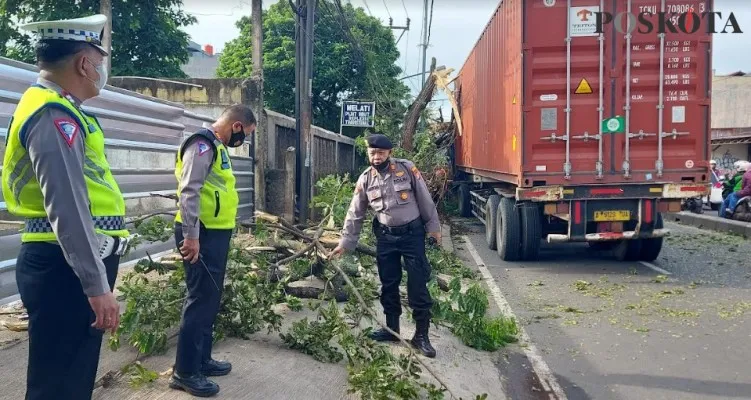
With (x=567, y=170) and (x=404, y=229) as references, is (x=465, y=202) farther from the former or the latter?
(x=404, y=229)

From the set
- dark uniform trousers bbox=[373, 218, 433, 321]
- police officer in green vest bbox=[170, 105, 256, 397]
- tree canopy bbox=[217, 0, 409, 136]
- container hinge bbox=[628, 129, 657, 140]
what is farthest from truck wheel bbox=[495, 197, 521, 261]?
tree canopy bbox=[217, 0, 409, 136]

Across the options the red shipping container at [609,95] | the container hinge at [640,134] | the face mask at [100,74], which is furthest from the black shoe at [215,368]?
the container hinge at [640,134]

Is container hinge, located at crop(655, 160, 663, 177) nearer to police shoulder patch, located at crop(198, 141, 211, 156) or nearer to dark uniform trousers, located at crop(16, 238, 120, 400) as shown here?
police shoulder patch, located at crop(198, 141, 211, 156)

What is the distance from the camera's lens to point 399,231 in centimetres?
532

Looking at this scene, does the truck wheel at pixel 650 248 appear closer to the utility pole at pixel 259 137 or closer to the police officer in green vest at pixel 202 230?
the utility pole at pixel 259 137

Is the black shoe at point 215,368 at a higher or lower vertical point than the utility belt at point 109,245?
lower

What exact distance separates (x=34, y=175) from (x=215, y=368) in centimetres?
212

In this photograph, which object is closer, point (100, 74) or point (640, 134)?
point (100, 74)

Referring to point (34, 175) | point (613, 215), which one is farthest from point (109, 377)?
point (613, 215)

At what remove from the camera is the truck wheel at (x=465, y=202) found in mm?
18141

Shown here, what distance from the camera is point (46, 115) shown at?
234 centimetres

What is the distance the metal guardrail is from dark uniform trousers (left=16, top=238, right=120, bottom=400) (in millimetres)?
2413

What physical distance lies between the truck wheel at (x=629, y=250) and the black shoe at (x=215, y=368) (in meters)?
7.57

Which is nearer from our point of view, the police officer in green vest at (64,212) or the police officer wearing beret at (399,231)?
the police officer in green vest at (64,212)
